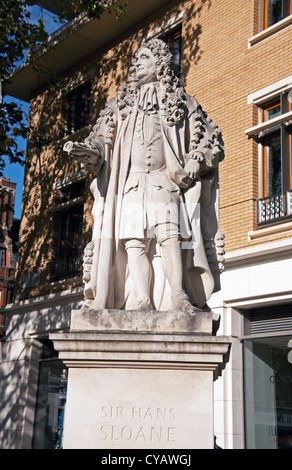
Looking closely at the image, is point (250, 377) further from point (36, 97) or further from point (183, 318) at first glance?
point (36, 97)

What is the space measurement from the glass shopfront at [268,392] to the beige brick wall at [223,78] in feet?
6.89

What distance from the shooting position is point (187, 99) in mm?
6176

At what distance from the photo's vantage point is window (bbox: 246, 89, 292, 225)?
40.8ft

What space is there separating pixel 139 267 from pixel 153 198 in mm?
645

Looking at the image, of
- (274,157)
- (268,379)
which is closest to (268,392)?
(268,379)

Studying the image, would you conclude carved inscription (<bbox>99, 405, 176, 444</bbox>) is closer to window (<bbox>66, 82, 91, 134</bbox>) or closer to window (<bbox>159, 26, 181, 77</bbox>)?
window (<bbox>159, 26, 181, 77</bbox>)

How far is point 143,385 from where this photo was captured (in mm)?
4969

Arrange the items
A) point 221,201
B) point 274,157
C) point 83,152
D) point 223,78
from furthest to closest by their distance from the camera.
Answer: point 223,78
point 221,201
point 274,157
point 83,152

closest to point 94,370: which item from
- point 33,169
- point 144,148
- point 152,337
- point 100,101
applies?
point 152,337

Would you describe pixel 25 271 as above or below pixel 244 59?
below

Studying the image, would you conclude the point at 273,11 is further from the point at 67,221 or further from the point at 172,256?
the point at 172,256

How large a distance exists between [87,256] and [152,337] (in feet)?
4.21

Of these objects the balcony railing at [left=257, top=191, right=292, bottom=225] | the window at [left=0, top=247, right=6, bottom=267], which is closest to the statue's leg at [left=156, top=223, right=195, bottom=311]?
the balcony railing at [left=257, top=191, right=292, bottom=225]

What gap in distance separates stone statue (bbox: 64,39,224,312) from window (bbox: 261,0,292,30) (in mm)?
8286
